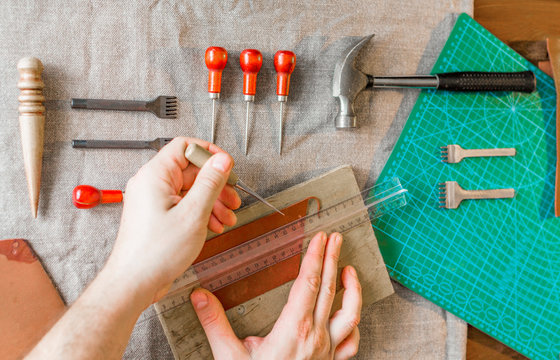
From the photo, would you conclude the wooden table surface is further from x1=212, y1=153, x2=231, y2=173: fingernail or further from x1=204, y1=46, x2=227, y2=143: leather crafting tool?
x1=212, y1=153, x2=231, y2=173: fingernail

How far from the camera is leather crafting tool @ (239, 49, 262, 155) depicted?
1.15 metres

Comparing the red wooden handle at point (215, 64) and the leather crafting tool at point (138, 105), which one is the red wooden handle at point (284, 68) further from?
the leather crafting tool at point (138, 105)

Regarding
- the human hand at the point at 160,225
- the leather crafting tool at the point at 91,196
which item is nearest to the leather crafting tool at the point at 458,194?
the human hand at the point at 160,225

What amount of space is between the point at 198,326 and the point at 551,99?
4.34ft

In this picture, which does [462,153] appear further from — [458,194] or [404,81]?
[404,81]

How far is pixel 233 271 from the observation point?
3.80 ft

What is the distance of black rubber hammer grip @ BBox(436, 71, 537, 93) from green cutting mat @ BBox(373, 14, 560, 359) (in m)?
0.05

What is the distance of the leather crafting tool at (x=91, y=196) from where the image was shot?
1.09m

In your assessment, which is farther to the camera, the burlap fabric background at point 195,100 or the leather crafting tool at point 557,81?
the leather crafting tool at point 557,81

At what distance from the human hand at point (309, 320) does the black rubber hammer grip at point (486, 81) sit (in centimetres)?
58

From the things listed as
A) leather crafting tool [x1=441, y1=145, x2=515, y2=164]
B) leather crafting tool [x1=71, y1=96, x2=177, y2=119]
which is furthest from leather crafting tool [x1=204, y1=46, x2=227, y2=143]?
leather crafting tool [x1=441, y1=145, x2=515, y2=164]

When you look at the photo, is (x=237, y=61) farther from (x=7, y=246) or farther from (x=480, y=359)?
(x=480, y=359)

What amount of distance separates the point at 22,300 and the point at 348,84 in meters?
1.11

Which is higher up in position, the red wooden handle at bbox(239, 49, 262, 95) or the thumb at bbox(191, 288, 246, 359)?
the red wooden handle at bbox(239, 49, 262, 95)
